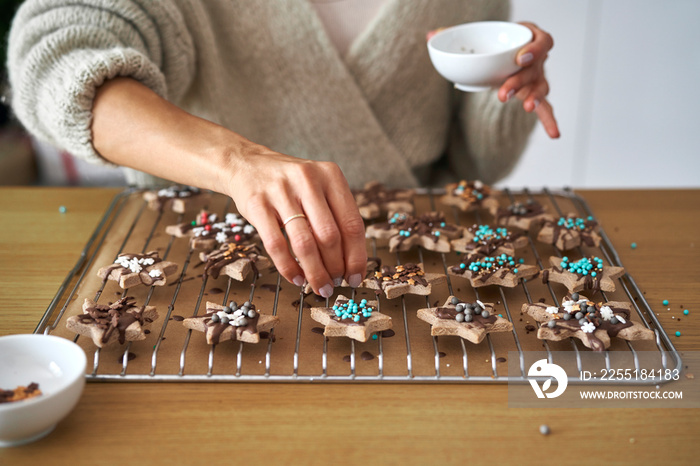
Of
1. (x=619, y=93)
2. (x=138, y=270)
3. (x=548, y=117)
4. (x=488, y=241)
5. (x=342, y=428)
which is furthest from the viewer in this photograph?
(x=619, y=93)

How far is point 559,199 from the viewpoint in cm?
157

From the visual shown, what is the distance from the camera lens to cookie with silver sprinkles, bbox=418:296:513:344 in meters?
0.99

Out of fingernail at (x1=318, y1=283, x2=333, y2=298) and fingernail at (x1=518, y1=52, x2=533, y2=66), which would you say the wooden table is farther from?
fingernail at (x1=518, y1=52, x2=533, y2=66)

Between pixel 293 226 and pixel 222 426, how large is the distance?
317mm

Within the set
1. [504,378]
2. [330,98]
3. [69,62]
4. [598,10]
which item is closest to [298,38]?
[330,98]

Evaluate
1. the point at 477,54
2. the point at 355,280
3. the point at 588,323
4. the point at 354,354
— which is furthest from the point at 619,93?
the point at 354,354

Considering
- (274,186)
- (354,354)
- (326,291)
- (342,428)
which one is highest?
(274,186)

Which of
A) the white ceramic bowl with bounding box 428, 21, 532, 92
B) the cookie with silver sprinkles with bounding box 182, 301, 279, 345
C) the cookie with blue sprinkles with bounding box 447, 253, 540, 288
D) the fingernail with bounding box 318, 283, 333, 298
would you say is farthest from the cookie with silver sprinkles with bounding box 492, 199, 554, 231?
the cookie with silver sprinkles with bounding box 182, 301, 279, 345

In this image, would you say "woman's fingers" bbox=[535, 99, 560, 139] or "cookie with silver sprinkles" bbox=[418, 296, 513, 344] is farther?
"woman's fingers" bbox=[535, 99, 560, 139]

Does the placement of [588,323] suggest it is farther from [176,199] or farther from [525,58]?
[176,199]

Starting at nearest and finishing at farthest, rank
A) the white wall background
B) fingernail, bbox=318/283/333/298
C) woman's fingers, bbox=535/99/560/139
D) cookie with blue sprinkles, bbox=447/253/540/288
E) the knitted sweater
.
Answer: fingernail, bbox=318/283/333/298
cookie with blue sprinkles, bbox=447/253/540/288
the knitted sweater
woman's fingers, bbox=535/99/560/139
the white wall background

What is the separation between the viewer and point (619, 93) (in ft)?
10.5

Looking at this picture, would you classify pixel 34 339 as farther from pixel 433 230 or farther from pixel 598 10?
pixel 598 10

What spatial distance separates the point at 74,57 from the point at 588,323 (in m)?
1.11
